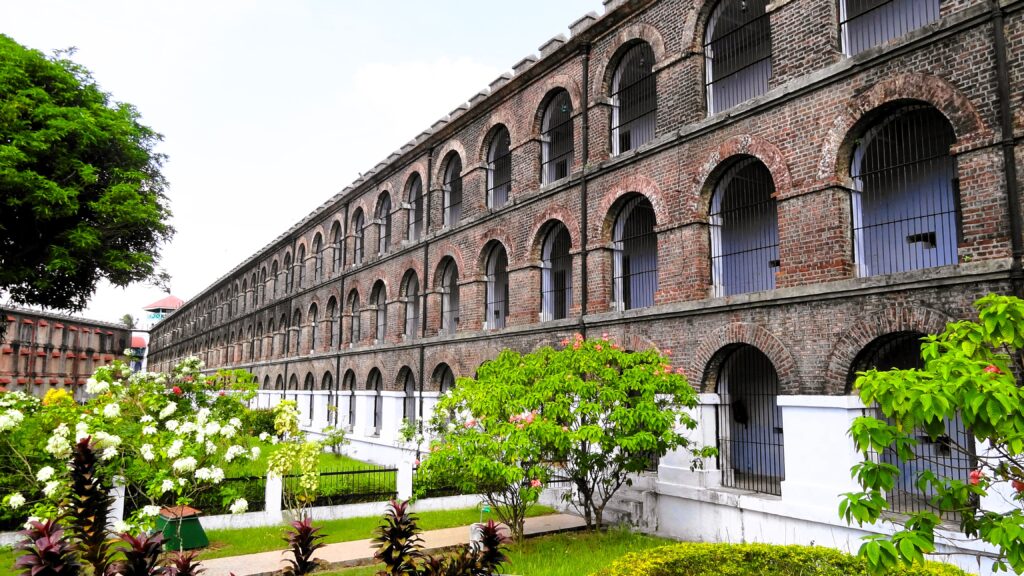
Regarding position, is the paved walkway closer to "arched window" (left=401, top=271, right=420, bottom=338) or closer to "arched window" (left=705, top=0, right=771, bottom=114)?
"arched window" (left=705, top=0, right=771, bottom=114)

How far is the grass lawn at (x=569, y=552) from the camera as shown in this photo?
9.92 m

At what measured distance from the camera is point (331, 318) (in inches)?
1181

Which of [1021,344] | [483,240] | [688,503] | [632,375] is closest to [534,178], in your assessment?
[483,240]

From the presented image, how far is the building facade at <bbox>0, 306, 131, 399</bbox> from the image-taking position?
47.6 metres

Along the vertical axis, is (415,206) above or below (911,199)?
above

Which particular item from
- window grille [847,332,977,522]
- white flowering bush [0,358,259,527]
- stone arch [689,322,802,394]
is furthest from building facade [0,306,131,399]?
window grille [847,332,977,522]

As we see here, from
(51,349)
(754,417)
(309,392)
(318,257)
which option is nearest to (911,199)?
(754,417)

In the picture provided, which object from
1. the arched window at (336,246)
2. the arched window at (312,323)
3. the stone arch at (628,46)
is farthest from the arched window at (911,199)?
the arched window at (312,323)

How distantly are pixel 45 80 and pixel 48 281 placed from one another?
6.35m

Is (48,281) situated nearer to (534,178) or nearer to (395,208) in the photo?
(395,208)

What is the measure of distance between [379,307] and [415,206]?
14.4 feet

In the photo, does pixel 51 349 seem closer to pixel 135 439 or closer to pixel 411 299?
pixel 411 299

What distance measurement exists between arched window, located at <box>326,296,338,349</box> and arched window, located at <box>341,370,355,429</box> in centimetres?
226

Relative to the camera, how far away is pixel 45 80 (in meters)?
21.5
